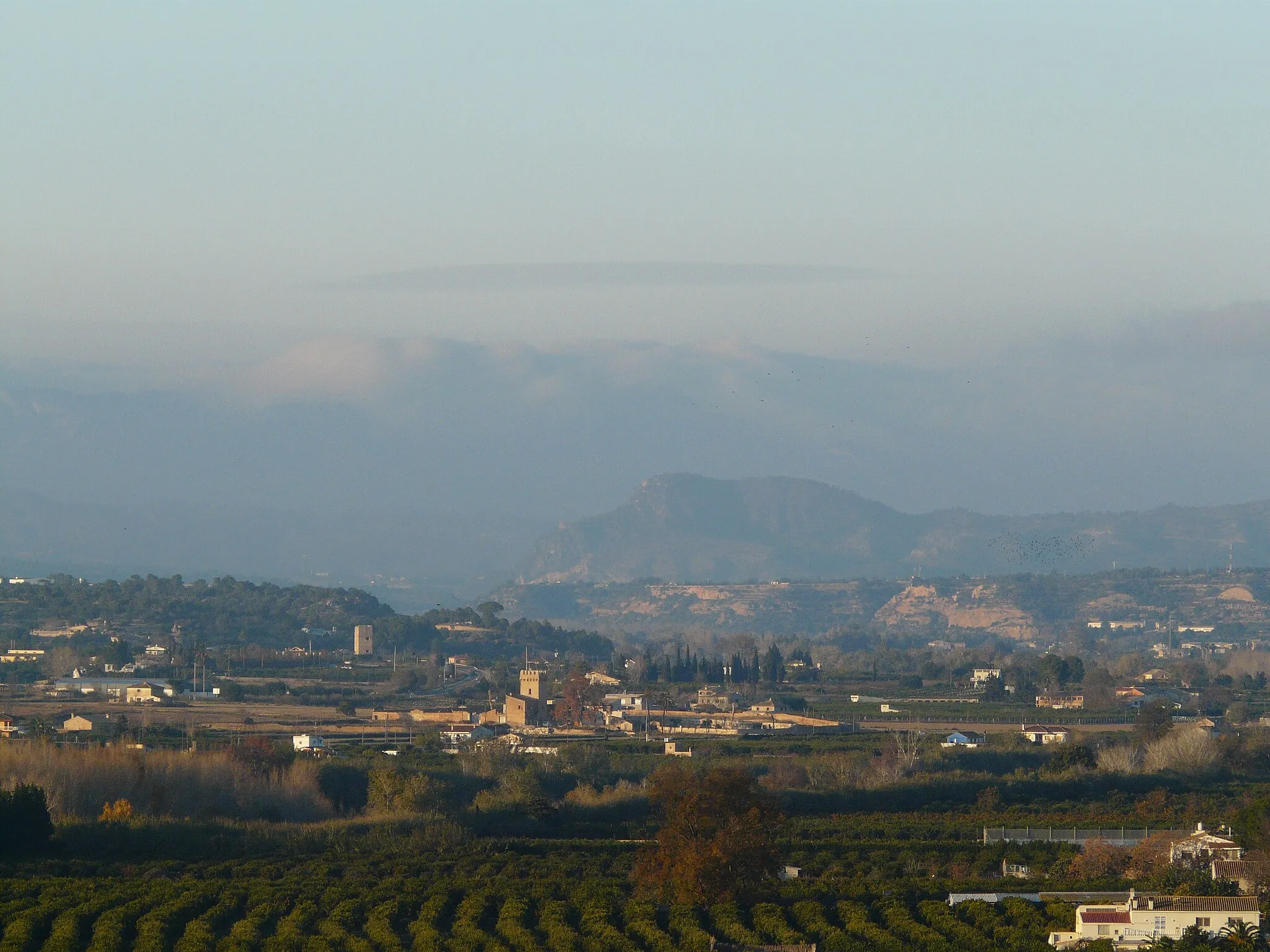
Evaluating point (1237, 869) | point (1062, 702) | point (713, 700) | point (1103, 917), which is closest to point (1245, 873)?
point (1237, 869)

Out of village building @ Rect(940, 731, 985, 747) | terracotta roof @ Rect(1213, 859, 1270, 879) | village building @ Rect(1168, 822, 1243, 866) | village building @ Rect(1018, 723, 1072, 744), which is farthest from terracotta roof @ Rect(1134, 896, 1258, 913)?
village building @ Rect(1018, 723, 1072, 744)

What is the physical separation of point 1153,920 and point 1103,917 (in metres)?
0.94

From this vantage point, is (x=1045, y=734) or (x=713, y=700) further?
(x=713, y=700)

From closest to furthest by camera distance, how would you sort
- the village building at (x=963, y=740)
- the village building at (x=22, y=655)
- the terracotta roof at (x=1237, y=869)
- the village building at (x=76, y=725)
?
the terracotta roof at (x=1237, y=869), the village building at (x=76, y=725), the village building at (x=963, y=740), the village building at (x=22, y=655)

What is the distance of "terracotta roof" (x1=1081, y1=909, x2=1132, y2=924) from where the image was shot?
37.0 meters

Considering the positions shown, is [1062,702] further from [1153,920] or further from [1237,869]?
[1153,920]

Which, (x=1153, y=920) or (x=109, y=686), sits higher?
(x=109, y=686)

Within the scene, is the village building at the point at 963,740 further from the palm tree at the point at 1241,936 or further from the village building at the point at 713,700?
the palm tree at the point at 1241,936

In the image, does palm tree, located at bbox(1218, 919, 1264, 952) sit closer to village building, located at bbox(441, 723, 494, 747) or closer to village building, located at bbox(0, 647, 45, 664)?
village building, located at bbox(441, 723, 494, 747)

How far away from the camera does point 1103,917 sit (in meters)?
37.3

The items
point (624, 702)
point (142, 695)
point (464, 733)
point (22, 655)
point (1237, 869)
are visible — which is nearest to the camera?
point (1237, 869)

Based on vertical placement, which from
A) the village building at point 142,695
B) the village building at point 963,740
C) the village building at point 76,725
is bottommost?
the village building at point 963,740

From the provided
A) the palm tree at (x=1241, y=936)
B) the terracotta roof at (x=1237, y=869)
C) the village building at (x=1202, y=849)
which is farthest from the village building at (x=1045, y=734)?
the palm tree at (x=1241, y=936)

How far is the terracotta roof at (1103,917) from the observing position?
3697cm
